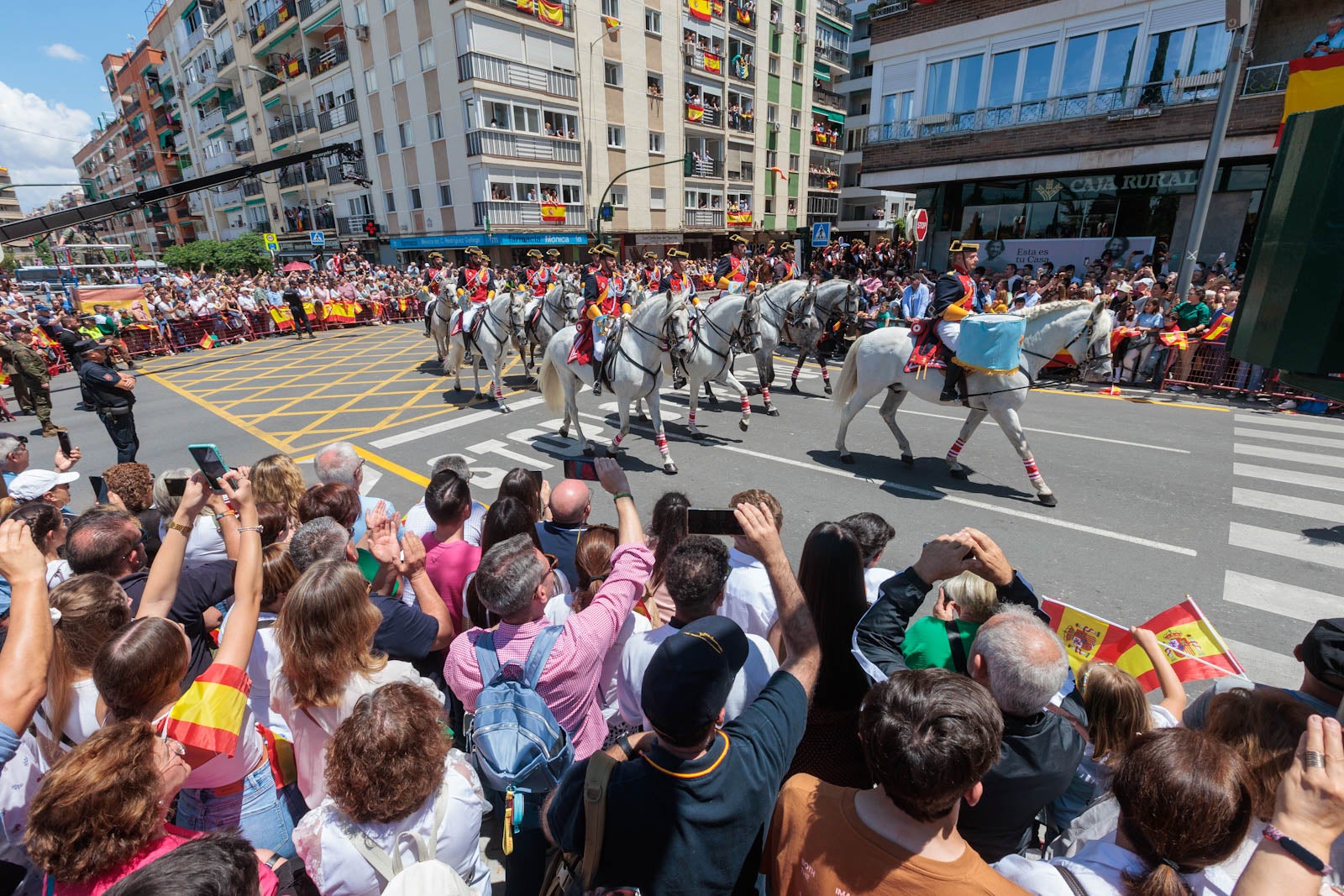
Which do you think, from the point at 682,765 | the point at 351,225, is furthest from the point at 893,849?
the point at 351,225

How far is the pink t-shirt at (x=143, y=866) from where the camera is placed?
150cm

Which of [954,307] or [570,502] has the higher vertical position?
[954,307]

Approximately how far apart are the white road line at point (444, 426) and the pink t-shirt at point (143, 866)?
851 centimetres

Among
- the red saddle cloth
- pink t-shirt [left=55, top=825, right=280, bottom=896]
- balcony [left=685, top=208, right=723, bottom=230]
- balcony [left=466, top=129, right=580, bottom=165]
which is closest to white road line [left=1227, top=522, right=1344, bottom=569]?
the red saddle cloth

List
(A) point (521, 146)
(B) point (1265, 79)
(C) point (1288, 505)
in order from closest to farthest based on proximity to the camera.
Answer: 1. (C) point (1288, 505)
2. (B) point (1265, 79)
3. (A) point (521, 146)

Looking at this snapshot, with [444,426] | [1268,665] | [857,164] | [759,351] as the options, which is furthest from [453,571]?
[857,164]

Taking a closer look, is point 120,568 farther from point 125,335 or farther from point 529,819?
point 125,335

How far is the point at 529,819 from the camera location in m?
2.17

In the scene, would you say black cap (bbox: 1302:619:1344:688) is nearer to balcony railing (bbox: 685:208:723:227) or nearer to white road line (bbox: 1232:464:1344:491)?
white road line (bbox: 1232:464:1344:491)

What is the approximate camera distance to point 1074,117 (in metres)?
18.1

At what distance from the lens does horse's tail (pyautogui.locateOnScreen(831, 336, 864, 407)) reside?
838 centimetres

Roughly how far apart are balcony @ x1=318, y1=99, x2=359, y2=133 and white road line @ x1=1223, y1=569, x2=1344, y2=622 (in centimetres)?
4215

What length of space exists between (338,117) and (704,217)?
22.9m

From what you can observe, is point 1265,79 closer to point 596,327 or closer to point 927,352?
point 927,352
